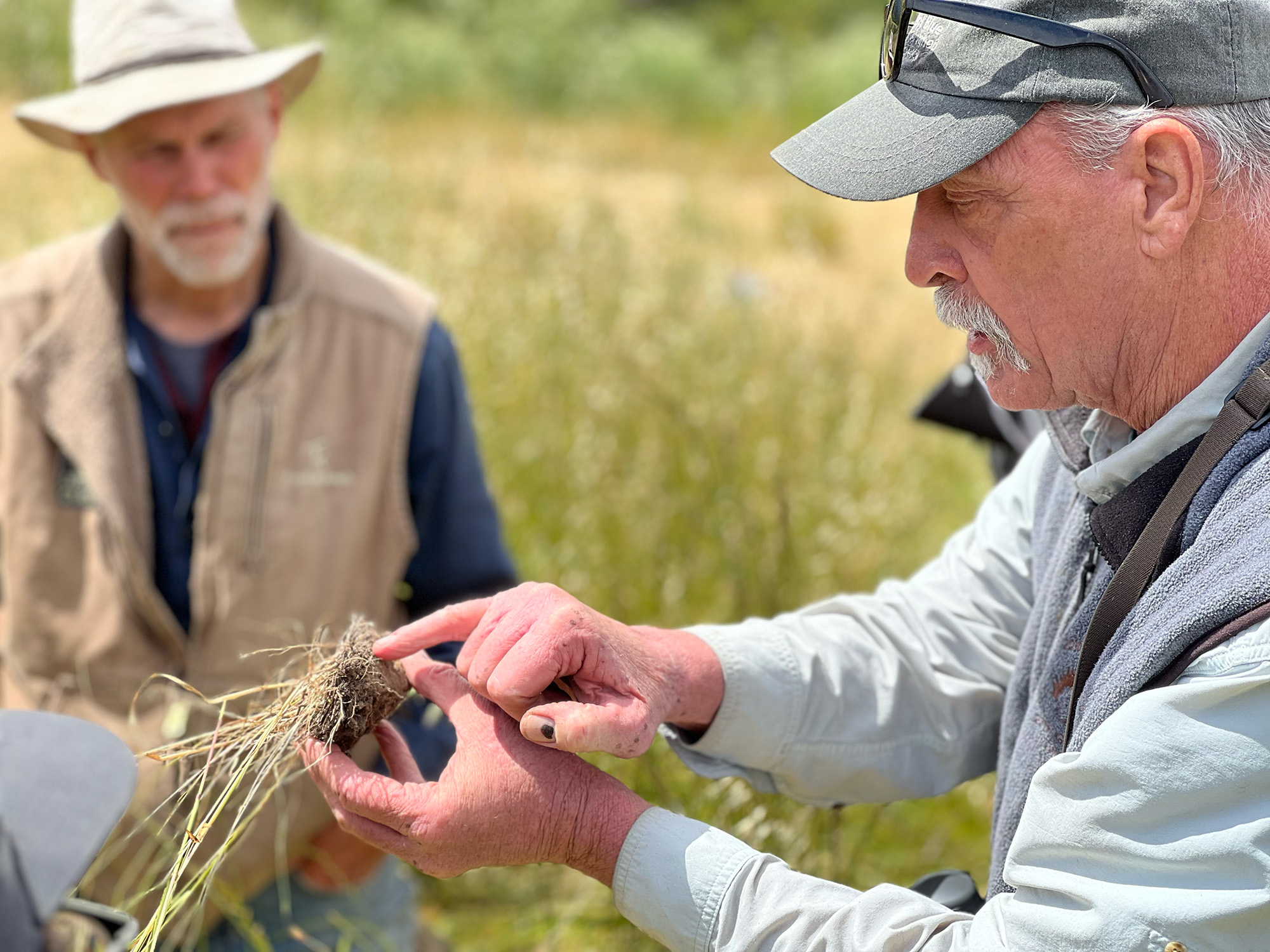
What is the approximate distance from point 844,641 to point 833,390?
3.53 metres

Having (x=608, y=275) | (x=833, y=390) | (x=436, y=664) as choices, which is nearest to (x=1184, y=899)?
(x=436, y=664)

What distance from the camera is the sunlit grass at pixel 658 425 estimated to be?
3.53 meters

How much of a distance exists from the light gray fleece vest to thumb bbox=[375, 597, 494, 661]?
810mm

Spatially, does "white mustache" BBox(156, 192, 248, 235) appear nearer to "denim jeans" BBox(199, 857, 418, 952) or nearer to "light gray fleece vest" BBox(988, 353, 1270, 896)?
"denim jeans" BBox(199, 857, 418, 952)

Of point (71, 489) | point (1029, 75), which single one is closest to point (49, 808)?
point (71, 489)

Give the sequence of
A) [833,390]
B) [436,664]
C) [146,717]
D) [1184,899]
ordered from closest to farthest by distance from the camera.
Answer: [1184,899]
[436,664]
[146,717]
[833,390]

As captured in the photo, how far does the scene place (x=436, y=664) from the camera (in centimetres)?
185

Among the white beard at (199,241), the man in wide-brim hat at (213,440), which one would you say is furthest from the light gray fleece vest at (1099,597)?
the white beard at (199,241)

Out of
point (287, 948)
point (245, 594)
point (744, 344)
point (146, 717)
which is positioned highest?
point (744, 344)

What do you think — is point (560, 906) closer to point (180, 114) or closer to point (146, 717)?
point (146, 717)

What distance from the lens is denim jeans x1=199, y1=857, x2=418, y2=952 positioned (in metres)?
3.06

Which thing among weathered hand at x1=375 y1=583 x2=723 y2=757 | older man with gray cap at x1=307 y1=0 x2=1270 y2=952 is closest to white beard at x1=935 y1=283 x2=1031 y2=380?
older man with gray cap at x1=307 y1=0 x2=1270 y2=952

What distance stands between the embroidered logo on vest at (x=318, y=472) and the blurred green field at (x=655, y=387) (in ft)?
3.05

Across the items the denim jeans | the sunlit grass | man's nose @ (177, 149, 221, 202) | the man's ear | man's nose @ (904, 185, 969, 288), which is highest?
the man's ear
